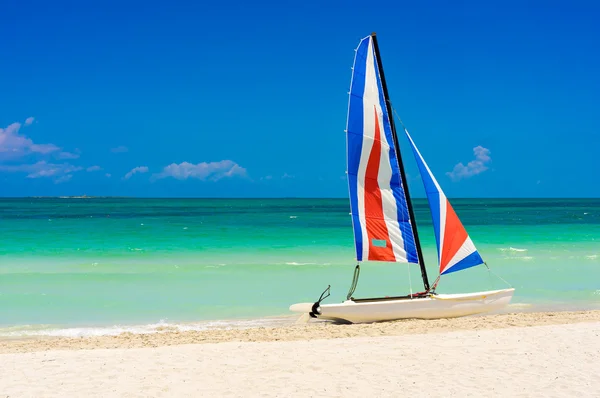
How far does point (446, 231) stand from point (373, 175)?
186 centimetres

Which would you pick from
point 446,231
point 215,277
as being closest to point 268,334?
point 446,231

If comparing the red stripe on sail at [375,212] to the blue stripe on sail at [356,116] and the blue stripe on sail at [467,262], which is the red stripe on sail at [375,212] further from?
the blue stripe on sail at [467,262]

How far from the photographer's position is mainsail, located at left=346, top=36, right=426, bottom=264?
1094cm

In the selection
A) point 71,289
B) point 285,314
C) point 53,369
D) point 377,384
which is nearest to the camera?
point 377,384

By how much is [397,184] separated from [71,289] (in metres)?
9.75

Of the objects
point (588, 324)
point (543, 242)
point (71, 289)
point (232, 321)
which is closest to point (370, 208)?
point (232, 321)

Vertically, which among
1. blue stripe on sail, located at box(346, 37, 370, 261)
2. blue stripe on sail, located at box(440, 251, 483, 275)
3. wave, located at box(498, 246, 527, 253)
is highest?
blue stripe on sail, located at box(346, 37, 370, 261)

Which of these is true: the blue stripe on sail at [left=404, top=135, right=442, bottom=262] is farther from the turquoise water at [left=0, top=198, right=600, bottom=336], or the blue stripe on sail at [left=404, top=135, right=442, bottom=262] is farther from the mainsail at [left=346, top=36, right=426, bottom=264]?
the turquoise water at [left=0, top=198, right=600, bottom=336]

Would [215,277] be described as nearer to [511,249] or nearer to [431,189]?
[431,189]

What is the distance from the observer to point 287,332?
10.1 meters

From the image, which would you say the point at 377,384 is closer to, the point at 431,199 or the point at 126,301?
the point at 431,199

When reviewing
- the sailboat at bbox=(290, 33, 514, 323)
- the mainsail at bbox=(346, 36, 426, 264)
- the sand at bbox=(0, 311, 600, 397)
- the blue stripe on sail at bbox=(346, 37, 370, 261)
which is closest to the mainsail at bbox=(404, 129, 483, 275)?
the sailboat at bbox=(290, 33, 514, 323)

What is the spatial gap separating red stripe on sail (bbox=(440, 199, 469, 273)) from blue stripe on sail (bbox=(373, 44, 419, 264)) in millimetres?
575

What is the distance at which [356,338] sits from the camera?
9133 mm
